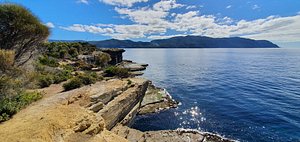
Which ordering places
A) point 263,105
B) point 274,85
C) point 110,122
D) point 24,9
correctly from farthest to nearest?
point 274,85, point 263,105, point 24,9, point 110,122

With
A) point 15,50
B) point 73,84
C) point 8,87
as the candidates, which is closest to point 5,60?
point 8,87

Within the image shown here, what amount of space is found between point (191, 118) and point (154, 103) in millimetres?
7000

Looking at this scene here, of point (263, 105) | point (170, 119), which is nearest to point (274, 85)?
point (263, 105)

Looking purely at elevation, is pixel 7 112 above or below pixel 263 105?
above

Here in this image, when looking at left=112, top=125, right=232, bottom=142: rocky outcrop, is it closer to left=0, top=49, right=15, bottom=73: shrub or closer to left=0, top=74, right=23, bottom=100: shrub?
left=0, top=74, right=23, bottom=100: shrub

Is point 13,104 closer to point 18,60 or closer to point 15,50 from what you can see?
point 15,50

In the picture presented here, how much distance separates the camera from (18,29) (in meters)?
23.2

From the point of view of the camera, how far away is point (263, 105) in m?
32.2

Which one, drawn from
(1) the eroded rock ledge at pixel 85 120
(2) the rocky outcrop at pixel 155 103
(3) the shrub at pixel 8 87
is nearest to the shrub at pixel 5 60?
(3) the shrub at pixel 8 87

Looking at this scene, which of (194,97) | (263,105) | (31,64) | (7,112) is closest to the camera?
(7,112)

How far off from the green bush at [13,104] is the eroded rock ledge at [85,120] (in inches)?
17.7

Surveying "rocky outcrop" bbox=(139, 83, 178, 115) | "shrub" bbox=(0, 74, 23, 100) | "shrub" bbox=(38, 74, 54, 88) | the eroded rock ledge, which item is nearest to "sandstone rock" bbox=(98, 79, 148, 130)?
the eroded rock ledge

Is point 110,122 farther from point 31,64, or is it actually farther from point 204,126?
point 31,64

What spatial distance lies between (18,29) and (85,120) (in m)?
15.6
